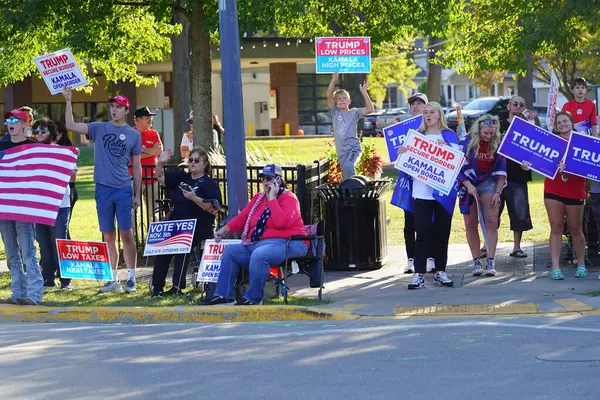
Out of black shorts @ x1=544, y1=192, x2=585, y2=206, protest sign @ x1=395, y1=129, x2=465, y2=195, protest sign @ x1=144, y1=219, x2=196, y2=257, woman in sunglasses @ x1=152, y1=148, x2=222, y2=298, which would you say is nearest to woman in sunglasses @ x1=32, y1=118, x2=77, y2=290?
woman in sunglasses @ x1=152, y1=148, x2=222, y2=298

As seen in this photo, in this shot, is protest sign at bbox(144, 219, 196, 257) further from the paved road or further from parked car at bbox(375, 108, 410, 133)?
parked car at bbox(375, 108, 410, 133)

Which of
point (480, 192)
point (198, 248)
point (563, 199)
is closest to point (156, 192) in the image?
point (198, 248)

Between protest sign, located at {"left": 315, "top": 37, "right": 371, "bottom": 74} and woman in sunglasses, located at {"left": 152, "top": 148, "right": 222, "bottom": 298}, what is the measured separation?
270 cm

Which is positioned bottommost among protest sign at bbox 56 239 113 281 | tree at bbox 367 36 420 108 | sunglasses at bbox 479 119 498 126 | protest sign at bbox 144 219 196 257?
protest sign at bbox 56 239 113 281

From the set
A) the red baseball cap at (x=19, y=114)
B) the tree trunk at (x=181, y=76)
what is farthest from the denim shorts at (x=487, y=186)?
the tree trunk at (x=181, y=76)

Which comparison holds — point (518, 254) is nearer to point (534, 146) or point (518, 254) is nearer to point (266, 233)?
point (534, 146)

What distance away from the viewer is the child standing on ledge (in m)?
13.4

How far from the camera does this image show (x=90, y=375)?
293 inches

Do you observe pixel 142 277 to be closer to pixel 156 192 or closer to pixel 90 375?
pixel 156 192

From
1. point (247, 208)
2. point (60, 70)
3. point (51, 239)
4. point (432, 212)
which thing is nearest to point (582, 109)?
point (432, 212)

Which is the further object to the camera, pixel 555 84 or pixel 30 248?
pixel 555 84

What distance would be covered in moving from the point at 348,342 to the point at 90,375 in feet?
6.67

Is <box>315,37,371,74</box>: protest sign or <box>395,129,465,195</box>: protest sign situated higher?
<box>315,37,371,74</box>: protest sign

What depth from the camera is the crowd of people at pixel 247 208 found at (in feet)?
34.3
